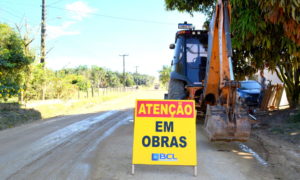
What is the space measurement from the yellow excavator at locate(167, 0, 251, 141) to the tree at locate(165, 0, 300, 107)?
0.99 meters

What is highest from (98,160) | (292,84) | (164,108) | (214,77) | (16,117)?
(214,77)

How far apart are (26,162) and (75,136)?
230 cm

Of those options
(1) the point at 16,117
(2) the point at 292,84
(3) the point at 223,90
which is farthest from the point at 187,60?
(1) the point at 16,117

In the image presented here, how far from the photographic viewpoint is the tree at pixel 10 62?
994 cm

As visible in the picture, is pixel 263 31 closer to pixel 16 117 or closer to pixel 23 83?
Answer: pixel 16 117

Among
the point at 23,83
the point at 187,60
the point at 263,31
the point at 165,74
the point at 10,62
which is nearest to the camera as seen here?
the point at 263,31

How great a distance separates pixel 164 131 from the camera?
421cm

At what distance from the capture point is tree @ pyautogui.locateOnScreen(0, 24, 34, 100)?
9938mm

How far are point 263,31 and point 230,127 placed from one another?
3107mm

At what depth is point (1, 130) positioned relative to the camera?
27.2ft

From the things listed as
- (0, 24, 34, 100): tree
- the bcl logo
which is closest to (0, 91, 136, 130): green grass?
(0, 24, 34, 100): tree

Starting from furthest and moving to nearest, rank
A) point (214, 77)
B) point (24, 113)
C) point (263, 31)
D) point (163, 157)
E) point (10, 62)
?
point (24, 113) → point (10, 62) → point (263, 31) → point (214, 77) → point (163, 157)

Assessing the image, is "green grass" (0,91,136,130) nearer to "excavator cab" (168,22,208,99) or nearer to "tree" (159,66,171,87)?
"excavator cab" (168,22,208,99)

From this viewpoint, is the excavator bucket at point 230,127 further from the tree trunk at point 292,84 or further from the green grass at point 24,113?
the green grass at point 24,113
